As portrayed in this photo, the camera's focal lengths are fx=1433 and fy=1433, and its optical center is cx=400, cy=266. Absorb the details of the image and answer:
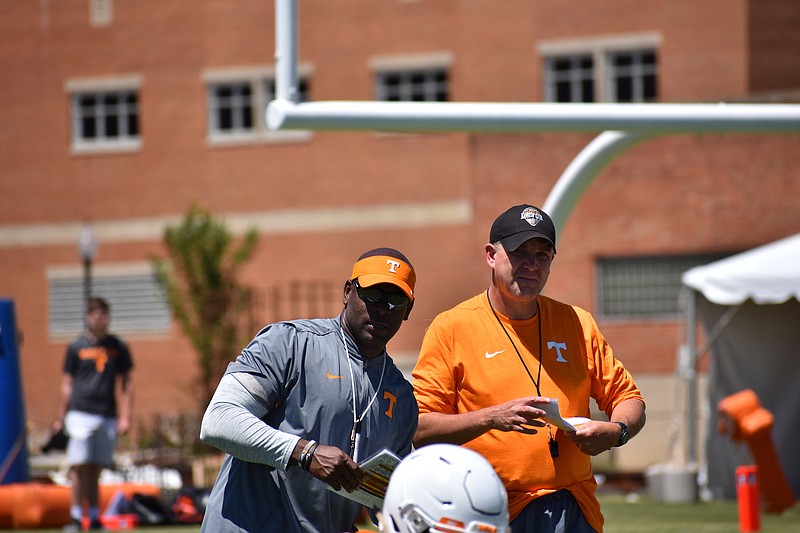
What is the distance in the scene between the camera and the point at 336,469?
4.18 meters

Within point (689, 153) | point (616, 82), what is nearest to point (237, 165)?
point (616, 82)

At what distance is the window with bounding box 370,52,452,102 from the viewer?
2956 cm

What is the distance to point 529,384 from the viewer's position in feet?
17.0

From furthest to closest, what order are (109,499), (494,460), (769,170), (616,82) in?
(616,82), (769,170), (109,499), (494,460)

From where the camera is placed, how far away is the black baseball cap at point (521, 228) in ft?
17.0

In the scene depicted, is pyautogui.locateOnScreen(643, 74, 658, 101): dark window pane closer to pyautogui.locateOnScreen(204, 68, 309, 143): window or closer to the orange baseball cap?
pyautogui.locateOnScreen(204, 68, 309, 143): window

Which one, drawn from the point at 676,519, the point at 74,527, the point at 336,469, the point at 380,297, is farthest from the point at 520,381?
the point at 676,519

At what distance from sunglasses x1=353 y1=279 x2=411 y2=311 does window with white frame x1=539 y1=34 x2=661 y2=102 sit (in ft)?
75.9

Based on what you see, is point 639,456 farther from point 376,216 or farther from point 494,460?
point 494,460

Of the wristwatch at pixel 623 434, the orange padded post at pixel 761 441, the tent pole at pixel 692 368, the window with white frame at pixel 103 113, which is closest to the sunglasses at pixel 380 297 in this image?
the wristwatch at pixel 623 434

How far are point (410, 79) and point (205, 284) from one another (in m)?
6.07

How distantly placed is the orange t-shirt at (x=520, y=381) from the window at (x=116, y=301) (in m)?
26.5

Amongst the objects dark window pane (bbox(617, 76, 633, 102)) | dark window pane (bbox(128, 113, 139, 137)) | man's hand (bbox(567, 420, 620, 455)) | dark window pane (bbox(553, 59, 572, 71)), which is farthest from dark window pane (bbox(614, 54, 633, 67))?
man's hand (bbox(567, 420, 620, 455))

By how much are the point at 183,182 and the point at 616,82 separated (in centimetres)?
968
